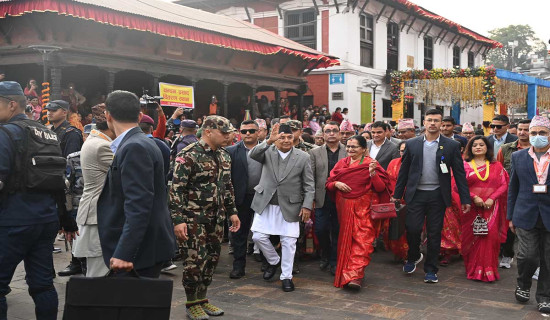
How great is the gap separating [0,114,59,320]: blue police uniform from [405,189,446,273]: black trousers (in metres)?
4.13

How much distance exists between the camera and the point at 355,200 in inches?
257

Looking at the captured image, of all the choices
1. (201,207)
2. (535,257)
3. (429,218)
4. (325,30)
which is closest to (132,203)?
(201,207)

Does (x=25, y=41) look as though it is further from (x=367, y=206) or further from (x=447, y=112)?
(x=447, y=112)

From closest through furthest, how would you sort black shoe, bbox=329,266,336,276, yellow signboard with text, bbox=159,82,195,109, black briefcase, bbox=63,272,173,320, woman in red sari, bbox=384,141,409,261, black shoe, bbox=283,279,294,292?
black briefcase, bbox=63,272,173,320, black shoe, bbox=283,279,294,292, black shoe, bbox=329,266,336,276, woman in red sari, bbox=384,141,409,261, yellow signboard with text, bbox=159,82,195,109

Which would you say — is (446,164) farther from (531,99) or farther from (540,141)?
(531,99)

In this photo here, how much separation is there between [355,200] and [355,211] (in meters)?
0.13

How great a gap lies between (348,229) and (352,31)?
18.2 meters

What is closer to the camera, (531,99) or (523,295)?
(523,295)

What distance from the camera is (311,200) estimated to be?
6328 millimetres

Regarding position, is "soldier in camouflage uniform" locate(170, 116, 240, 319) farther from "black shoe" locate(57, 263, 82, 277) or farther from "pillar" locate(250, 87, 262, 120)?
"pillar" locate(250, 87, 262, 120)

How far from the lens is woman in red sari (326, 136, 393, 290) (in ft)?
20.8

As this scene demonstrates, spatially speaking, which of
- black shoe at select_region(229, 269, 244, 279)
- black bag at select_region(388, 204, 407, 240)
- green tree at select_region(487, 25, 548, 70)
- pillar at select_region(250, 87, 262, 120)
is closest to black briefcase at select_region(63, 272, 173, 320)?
black shoe at select_region(229, 269, 244, 279)

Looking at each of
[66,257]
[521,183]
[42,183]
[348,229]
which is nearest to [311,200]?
[348,229]

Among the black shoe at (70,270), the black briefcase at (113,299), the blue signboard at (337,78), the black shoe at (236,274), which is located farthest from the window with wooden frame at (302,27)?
the black briefcase at (113,299)
